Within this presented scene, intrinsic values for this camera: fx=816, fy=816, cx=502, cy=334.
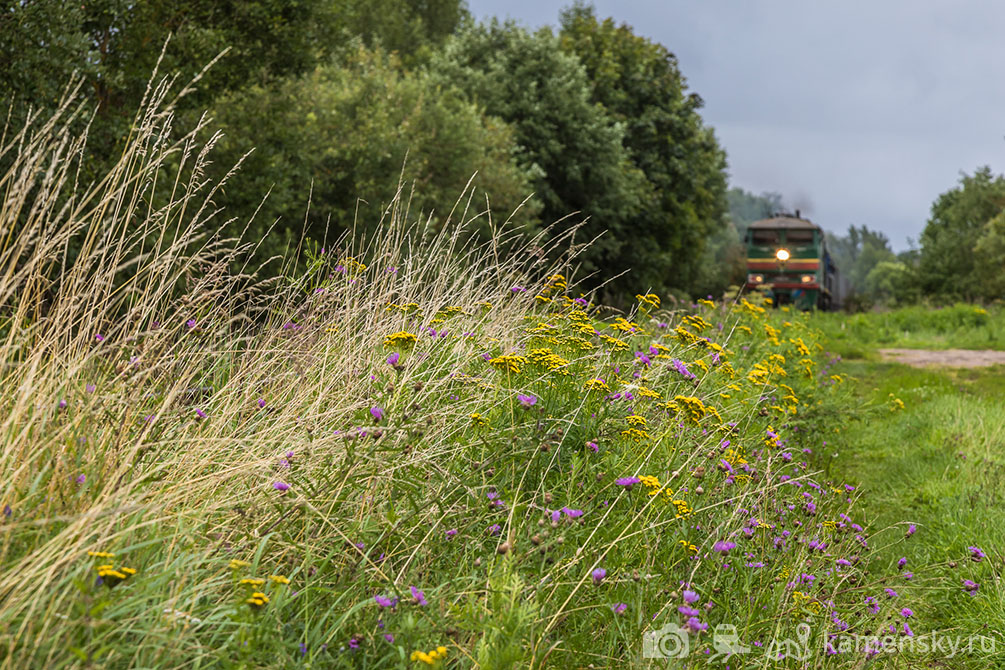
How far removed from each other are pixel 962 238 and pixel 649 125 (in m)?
→ 27.4

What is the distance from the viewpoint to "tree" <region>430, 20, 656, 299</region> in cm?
2288

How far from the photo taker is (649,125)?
27953 mm

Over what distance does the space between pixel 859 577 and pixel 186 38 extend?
8.47 meters

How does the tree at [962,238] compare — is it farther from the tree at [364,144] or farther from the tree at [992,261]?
the tree at [364,144]

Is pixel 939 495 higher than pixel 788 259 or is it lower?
lower

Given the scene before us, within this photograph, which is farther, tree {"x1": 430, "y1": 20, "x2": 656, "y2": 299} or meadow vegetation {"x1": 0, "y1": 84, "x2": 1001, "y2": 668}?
tree {"x1": 430, "y1": 20, "x2": 656, "y2": 299}

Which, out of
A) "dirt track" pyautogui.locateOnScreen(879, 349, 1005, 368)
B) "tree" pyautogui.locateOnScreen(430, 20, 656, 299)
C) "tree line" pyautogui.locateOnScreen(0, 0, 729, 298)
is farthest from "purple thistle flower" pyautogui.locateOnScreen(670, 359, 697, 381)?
"tree" pyautogui.locateOnScreen(430, 20, 656, 299)

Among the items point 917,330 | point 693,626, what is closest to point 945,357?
point 917,330

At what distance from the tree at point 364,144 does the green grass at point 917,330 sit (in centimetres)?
569

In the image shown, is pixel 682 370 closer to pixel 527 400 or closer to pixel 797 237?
pixel 527 400

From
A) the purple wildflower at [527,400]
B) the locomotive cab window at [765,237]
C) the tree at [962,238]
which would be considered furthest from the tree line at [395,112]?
the tree at [962,238]

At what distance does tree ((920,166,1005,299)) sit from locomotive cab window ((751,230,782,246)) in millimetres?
21727

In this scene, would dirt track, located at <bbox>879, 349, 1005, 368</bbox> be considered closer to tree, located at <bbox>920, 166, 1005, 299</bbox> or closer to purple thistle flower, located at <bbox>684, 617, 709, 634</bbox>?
purple thistle flower, located at <bbox>684, 617, 709, 634</bbox>

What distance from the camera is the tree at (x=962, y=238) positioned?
44281 mm
